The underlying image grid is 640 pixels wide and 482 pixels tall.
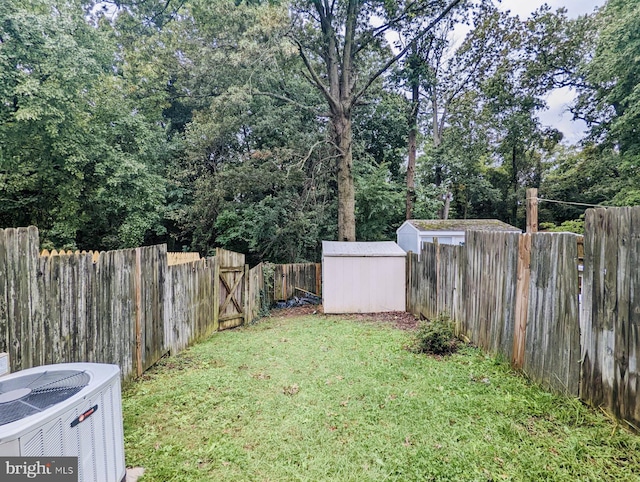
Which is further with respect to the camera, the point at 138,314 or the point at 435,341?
the point at 435,341

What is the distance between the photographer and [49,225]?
12188 mm

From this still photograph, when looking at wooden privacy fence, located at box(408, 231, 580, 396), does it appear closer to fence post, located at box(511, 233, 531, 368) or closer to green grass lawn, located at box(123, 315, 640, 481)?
fence post, located at box(511, 233, 531, 368)

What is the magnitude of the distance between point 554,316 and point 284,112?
39.6 ft

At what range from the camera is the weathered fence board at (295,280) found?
33.8 feet

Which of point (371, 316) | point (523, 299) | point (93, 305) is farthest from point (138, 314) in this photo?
point (371, 316)

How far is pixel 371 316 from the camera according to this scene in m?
7.84

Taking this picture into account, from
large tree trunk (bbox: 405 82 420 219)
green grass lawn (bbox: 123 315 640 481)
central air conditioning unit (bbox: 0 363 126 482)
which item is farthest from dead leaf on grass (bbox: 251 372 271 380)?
large tree trunk (bbox: 405 82 420 219)

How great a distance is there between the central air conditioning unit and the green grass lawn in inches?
24.1

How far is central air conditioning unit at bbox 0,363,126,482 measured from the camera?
131cm

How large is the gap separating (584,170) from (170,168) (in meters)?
20.6

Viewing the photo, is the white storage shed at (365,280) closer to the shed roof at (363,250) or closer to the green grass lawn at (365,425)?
the shed roof at (363,250)

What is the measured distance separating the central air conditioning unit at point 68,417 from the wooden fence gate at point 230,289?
4.89 meters

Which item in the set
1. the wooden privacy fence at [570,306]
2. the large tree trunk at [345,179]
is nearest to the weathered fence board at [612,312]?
the wooden privacy fence at [570,306]

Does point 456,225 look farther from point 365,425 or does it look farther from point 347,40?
point 365,425
